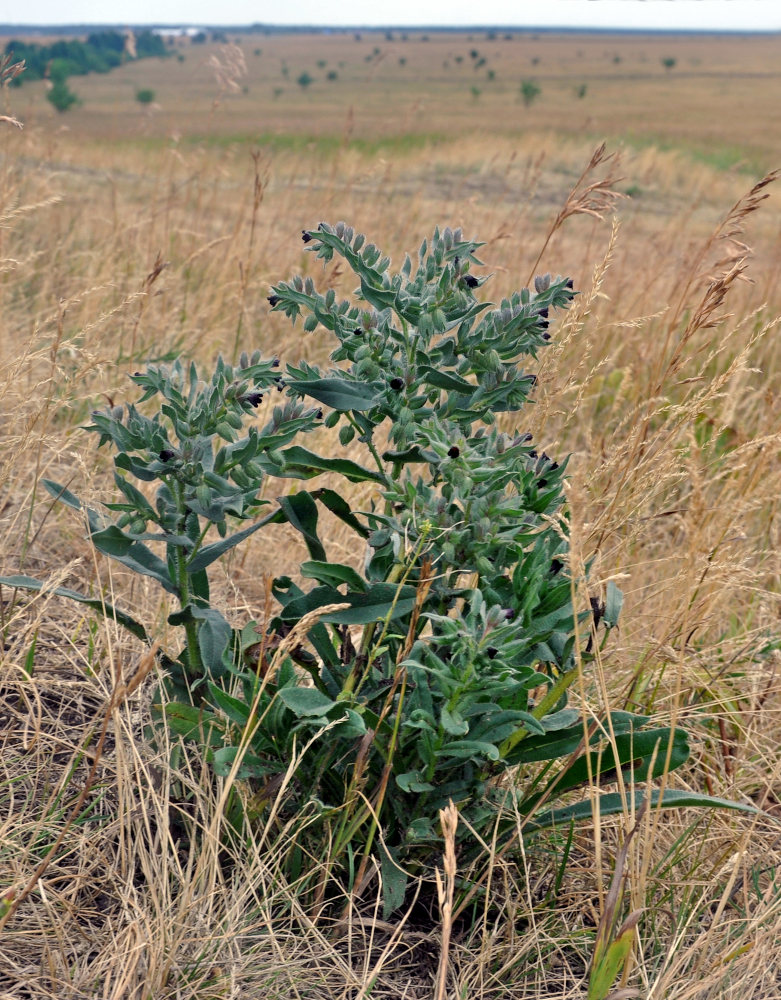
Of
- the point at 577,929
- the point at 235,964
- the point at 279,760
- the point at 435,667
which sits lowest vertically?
the point at 577,929

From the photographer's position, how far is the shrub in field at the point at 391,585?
1294 millimetres

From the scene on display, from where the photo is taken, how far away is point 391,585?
4.36 feet

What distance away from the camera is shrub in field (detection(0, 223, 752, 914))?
4.25 ft

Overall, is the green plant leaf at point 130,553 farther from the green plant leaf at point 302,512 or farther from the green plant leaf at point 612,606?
the green plant leaf at point 612,606

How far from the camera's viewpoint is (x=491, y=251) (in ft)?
14.4

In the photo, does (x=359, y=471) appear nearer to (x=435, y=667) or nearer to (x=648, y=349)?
(x=435, y=667)

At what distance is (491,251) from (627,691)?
2.94 m

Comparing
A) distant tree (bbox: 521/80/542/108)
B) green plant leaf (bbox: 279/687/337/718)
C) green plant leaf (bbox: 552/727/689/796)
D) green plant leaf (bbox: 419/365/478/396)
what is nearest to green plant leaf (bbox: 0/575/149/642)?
green plant leaf (bbox: 279/687/337/718)

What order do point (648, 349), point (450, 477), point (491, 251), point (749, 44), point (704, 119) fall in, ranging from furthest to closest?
point (749, 44) < point (704, 119) < point (491, 251) < point (648, 349) < point (450, 477)

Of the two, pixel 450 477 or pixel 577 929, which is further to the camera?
pixel 577 929

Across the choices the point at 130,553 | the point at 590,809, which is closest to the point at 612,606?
the point at 590,809

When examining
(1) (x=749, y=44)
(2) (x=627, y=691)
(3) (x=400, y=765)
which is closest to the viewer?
(3) (x=400, y=765)

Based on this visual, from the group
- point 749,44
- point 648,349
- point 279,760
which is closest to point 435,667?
point 279,760

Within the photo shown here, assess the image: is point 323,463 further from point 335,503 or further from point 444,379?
point 444,379
